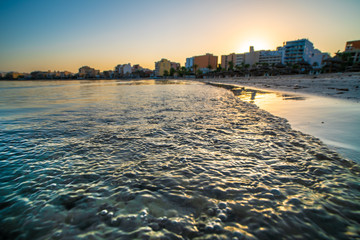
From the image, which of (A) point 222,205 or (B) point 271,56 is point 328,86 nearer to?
(A) point 222,205

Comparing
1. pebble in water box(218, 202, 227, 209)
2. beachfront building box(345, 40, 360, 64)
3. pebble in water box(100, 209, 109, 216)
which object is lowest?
pebble in water box(100, 209, 109, 216)

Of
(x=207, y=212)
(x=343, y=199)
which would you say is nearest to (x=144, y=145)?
(x=207, y=212)

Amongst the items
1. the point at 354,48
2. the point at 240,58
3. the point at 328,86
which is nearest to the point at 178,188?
the point at 328,86

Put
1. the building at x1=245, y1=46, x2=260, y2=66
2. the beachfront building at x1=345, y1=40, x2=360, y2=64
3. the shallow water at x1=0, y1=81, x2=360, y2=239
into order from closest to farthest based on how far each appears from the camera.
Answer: the shallow water at x1=0, y1=81, x2=360, y2=239
the beachfront building at x1=345, y1=40, x2=360, y2=64
the building at x1=245, y1=46, x2=260, y2=66

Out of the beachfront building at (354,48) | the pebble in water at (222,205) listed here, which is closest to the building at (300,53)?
the beachfront building at (354,48)

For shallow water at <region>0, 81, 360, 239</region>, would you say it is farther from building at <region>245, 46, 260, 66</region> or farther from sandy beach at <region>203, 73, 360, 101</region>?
building at <region>245, 46, 260, 66</region>

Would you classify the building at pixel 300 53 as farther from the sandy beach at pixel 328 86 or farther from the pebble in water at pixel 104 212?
the pebble in water at pixel 104 212

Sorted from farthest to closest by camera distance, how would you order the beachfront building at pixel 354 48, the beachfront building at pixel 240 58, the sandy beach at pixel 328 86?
the beachfront building at pixel 240 58 → the beachfront building at pixel 354 48 → the sandy beach at pixel 328 86

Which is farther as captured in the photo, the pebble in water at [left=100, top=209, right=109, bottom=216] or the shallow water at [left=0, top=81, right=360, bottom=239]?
the pebble in water at [left=100, top=209, right=109, bottom=216]

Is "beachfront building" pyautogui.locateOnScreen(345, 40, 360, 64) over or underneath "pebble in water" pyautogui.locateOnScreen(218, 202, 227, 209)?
over

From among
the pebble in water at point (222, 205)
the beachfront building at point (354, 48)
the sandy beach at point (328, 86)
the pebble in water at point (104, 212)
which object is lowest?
the pebble in water at point (104, 212)

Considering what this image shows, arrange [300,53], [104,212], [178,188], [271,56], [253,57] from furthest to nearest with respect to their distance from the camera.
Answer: [253,57]
[271,56]
[300,53]
[178,188]
[104,212]

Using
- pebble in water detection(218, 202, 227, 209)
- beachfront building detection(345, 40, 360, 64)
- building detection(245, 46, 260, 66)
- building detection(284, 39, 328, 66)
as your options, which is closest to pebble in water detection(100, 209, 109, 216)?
pebble in water detection(218, 202, 227, 209)

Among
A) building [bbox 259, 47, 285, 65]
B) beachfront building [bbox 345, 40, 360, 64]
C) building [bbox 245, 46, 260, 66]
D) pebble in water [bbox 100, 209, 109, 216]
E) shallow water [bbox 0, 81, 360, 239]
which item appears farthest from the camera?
building [bbox 245, 46, 260, 66]
